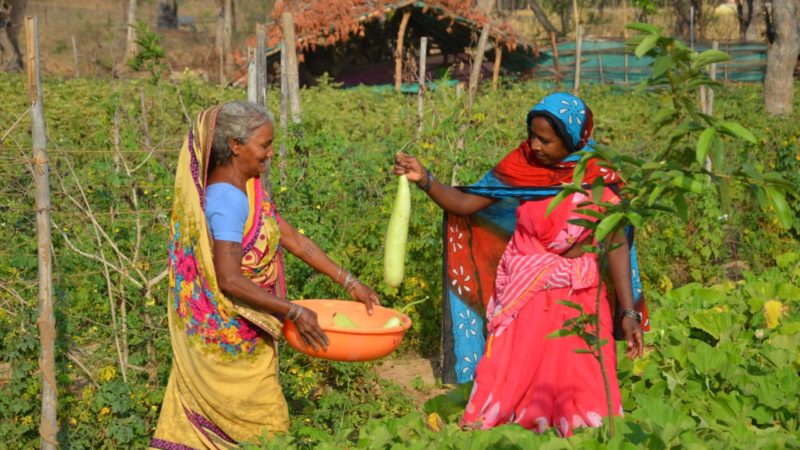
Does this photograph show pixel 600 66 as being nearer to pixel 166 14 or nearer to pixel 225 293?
pixel 166 14

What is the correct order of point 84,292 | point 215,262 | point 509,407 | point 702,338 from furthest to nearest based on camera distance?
point 702,338 → point 84,292 → point 509,407 → point 215,262

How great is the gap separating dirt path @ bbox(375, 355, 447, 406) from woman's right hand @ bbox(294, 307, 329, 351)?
2.33 metres

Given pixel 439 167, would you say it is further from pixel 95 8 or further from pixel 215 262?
pixel 95 8

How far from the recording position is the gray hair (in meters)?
3.38

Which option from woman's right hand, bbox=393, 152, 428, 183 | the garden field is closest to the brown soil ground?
the garden field

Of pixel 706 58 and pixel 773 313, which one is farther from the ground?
pixel 706 58

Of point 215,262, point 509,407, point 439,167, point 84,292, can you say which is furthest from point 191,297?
point 439,167

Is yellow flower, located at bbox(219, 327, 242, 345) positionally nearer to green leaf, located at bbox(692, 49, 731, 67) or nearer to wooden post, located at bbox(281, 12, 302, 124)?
green leaf, located at bbox(692, 49, 731, 67)

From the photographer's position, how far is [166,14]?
3572 cm

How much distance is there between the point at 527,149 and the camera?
4172mm

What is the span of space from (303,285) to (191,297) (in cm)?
199

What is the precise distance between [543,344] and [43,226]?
1.88 meters

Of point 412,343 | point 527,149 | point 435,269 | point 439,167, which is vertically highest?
point 527,149

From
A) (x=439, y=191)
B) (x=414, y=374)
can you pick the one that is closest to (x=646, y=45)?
(x=439, y=191)
